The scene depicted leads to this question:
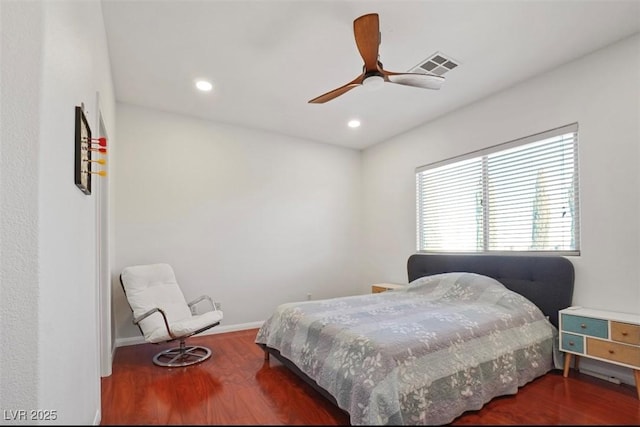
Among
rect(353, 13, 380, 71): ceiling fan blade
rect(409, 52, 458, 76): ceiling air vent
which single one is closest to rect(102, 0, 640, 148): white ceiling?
rect(409, 52, 458, 76): ceiling air vent

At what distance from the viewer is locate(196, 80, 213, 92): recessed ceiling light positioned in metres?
3.31

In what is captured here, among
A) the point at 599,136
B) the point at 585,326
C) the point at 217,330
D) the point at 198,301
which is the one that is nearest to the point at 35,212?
the point at 198,301

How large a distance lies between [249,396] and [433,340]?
1.15 metres

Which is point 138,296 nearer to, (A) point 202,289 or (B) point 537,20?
(A) point 202,289

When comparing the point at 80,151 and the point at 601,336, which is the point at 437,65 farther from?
the point at 80,151

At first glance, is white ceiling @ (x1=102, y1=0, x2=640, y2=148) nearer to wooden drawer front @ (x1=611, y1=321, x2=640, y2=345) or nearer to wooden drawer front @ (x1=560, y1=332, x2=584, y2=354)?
wooden drawer front @ (x1=611, y1=321, x2=640, y2=345)

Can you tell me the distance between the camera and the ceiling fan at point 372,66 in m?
2.05

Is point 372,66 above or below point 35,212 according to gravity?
above

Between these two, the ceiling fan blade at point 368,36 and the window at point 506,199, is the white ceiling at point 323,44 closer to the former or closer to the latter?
the ceiling fan blade at point 368,36

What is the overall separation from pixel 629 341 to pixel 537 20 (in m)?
2.35

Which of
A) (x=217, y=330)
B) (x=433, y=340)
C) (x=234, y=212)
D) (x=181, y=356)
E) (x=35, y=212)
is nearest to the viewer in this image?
(x=35, y=212)

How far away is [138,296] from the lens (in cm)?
328

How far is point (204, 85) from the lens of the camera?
337cm

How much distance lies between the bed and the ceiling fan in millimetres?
1766
